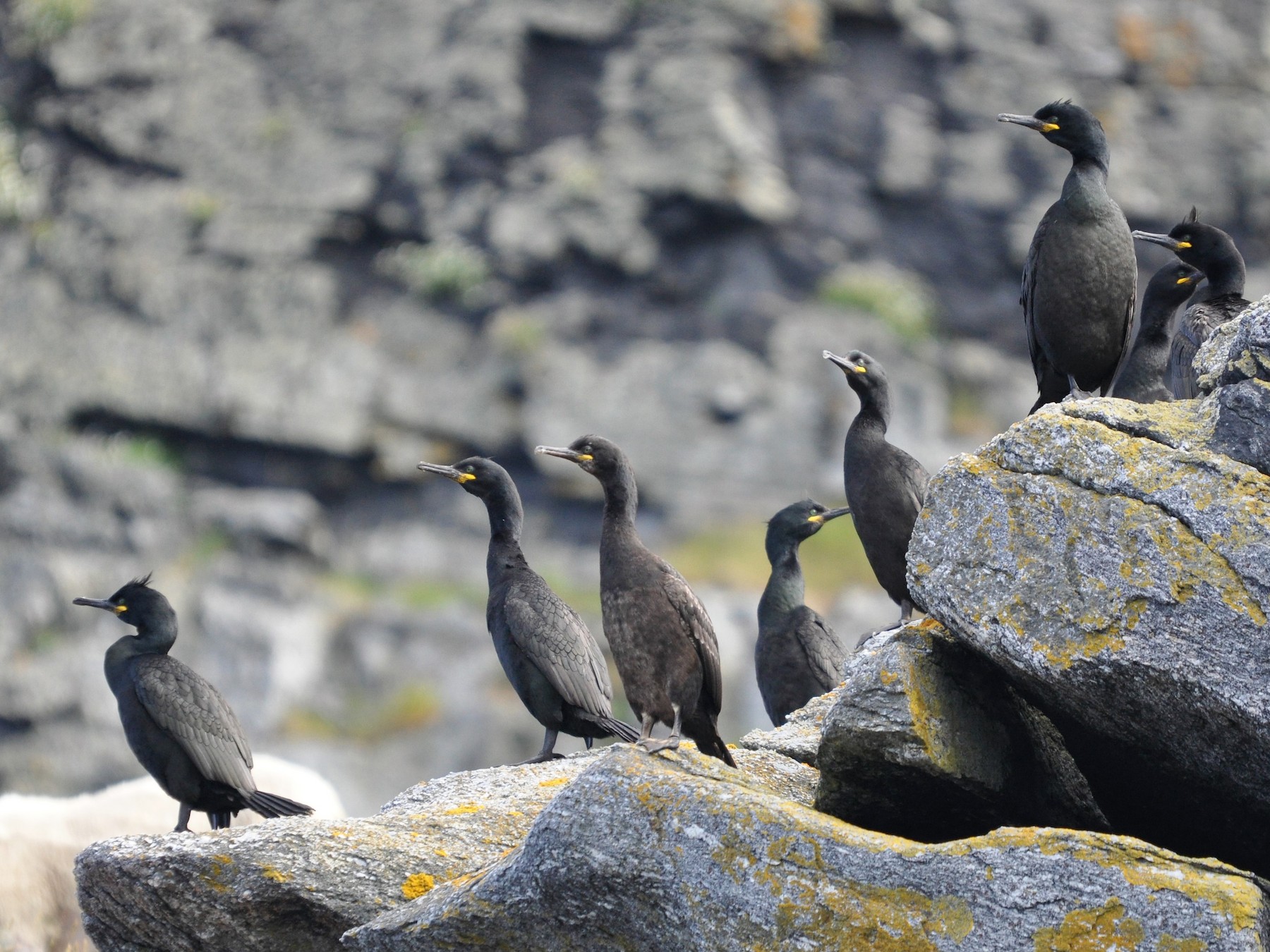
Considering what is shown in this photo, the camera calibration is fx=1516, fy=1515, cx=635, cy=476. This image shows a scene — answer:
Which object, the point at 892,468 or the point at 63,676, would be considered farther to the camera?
the point at 63,676

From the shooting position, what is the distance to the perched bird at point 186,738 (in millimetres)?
9109

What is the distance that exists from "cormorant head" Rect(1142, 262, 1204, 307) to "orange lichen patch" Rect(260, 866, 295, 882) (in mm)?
6284

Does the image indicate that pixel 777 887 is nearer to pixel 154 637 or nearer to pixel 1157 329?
pixel 1157 329

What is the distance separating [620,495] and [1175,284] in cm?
391

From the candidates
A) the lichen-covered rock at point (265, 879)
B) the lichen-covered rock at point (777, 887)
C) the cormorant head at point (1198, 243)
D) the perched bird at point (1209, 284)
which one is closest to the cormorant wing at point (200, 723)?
the lichen-covered rock at point (265, 879)

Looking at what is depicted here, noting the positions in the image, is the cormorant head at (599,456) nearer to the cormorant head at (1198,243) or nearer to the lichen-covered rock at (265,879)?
the lichen-covered rock at (265,879)

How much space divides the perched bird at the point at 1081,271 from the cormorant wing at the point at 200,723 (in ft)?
17.6

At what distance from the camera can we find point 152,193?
117 feet

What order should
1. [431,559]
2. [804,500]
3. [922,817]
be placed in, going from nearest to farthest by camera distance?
1. [922,817]
2. [804,500]
3. [431,559]

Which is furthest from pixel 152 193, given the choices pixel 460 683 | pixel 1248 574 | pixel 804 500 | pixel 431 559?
pixel 1248 574

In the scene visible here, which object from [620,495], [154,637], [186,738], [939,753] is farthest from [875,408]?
[154,637]

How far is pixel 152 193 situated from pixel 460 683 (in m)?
14.3

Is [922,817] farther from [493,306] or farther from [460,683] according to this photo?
[493,306]

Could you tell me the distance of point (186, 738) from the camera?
29.8ft
